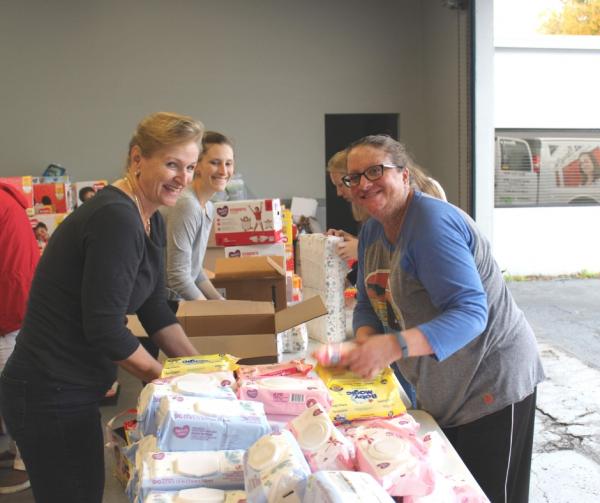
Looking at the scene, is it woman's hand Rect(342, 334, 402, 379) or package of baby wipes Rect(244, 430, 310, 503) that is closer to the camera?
package of baby wipes Rect(244, 430, 310, 503)

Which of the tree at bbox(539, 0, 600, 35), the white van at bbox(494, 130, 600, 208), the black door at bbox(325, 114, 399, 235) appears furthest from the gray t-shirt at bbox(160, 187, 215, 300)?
the tree at bbox(539, 0, 600, 35)

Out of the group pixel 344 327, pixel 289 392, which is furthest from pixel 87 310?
pixel 344 327

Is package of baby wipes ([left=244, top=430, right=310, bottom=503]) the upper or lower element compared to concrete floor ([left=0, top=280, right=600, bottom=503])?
upper

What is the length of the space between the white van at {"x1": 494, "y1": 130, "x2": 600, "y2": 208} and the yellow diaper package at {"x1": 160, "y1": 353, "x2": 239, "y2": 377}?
6.84m

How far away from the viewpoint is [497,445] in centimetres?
156

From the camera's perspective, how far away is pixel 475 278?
1315 millimetres

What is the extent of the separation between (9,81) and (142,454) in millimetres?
6962

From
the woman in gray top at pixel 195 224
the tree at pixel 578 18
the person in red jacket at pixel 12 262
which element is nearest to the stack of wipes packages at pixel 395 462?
the woman in gray top at pixel 195 224

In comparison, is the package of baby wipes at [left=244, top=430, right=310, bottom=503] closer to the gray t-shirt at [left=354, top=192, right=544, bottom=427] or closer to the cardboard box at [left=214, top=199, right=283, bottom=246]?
the gray t-shirt at [left=354, top=192, right=544, bottom=427]

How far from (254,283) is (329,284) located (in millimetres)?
361

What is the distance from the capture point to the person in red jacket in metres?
2.44

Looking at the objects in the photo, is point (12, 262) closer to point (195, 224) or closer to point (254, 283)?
point (195, 224)

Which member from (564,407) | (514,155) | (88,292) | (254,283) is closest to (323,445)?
(88,292)

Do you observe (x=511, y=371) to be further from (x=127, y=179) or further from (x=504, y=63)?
(x=504, y=63)
